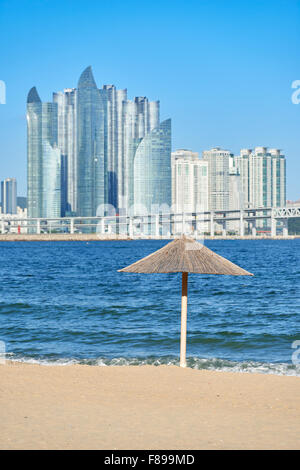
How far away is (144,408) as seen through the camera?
817 centimetres

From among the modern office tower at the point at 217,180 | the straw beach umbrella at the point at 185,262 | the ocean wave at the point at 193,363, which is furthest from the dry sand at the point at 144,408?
the modern office tower at the point at 217,180

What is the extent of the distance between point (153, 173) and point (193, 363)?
558 ft

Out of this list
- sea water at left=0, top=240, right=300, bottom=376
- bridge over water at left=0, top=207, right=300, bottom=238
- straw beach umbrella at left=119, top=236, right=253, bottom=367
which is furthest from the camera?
bridge over water at left=0, top=207, right=300, bottom=238

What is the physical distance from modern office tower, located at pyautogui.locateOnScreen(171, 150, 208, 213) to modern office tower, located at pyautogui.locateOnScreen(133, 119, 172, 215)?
273 cm

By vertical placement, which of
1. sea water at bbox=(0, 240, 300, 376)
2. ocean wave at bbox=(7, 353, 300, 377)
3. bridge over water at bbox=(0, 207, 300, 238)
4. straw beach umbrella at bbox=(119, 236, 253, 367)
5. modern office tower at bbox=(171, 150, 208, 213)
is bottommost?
sea water at bbox=(0, 240, 300, 376)

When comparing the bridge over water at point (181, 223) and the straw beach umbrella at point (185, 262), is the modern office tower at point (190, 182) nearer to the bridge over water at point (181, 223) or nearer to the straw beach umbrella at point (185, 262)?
the bridge over water at point (181, 223)

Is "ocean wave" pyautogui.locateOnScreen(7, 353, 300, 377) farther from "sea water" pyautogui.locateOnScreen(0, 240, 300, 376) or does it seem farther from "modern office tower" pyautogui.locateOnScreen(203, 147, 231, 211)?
"modern office tower" pyautogui.locateOnScreen(203, 147, 231, 211)

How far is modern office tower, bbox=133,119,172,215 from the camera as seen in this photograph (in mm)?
167500

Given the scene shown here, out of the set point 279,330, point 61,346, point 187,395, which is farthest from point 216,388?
point 279,330

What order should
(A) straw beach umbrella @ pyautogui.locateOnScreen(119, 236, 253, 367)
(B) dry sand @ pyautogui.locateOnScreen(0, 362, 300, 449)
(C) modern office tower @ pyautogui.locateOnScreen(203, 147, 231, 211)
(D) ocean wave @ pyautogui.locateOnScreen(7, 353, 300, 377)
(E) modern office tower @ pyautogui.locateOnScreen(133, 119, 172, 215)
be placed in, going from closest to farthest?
(B) dry sand @ pyautogui.locateOnScreen(0, 362, 300, 449), (A) straw beach umbrella @ pyautogui.locateOnScreen(119, 236, 253, 367), (D) ocean wave @ pyautogui.locateOnScreen(7, 353, 300, 377), (E) modern office tower @ pyautogui.locateOnScreen(133, 119, 172, 215), (C) modern office tower @ pyautogui.locateOnScreen(203, 147, 231, 211)

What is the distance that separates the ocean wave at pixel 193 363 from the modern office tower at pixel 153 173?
470 feet

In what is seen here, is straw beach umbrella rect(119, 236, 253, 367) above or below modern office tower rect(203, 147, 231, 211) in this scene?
below

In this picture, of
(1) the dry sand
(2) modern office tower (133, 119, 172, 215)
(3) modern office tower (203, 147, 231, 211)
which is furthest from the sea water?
(3) modern office tower (203, 147, 231, 211)

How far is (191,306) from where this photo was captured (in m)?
21.8
